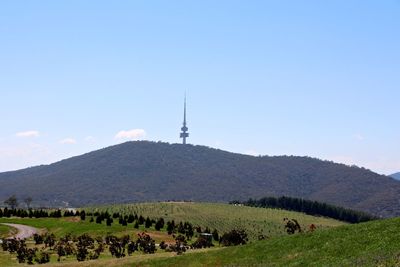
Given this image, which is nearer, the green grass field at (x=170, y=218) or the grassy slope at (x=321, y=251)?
the grassy slope at (x=321, y=251)

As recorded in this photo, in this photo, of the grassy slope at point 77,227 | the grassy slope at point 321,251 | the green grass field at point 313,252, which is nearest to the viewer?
the grassy slope at point 321,251

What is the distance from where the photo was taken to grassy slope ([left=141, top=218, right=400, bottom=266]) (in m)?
31.8

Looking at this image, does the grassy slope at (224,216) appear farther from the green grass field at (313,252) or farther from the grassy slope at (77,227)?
the green grass field at (313,252)

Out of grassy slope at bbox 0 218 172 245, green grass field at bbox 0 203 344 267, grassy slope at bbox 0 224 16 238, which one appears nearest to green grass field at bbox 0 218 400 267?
green grass field at bbox 0 203 344 267

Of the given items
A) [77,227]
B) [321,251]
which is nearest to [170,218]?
[77,227]

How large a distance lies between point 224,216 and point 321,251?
113m

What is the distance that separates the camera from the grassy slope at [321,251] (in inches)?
1251

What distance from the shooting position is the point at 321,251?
35.3 metres

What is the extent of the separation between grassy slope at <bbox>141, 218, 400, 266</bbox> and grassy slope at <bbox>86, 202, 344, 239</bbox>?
66266 millimetres

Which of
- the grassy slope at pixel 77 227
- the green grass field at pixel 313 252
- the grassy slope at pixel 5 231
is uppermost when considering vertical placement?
the green grass field at pixel 313 252

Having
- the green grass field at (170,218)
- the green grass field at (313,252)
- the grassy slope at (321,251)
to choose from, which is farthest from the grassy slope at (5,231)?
the grassy slope at (321,251)

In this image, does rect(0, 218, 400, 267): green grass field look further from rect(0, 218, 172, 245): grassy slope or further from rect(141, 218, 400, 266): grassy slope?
rect(0, 218, 172, 245): grassy slope

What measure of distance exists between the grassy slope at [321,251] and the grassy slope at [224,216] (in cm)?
6627

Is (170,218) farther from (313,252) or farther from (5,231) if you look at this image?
(313,252)
